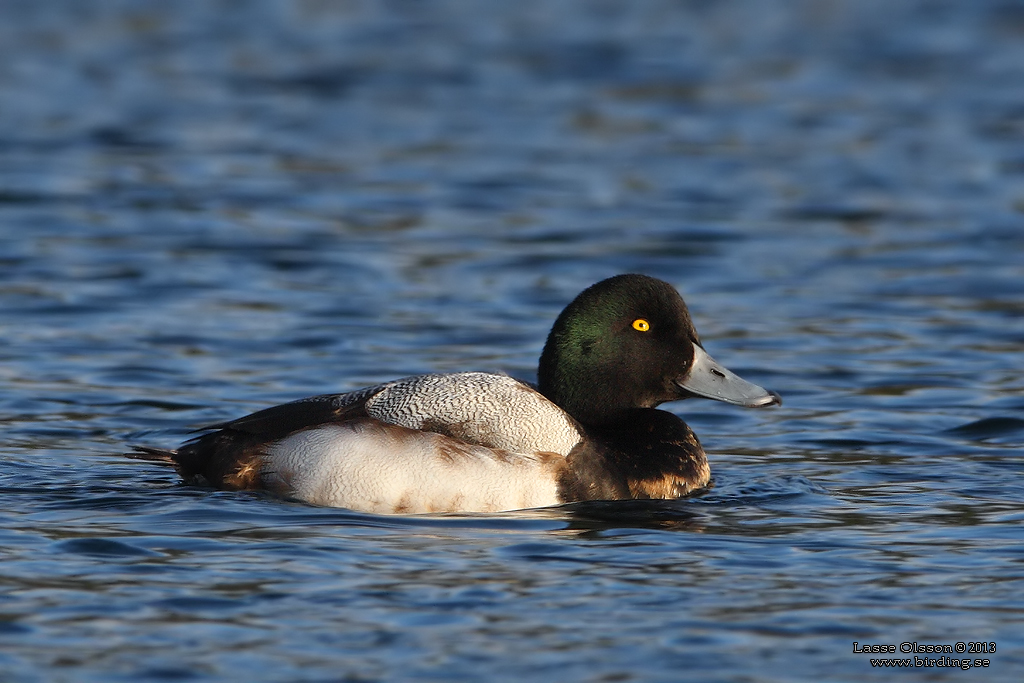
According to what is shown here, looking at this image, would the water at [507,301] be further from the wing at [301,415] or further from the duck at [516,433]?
the wing at [301,415]

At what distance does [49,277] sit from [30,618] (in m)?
6.91

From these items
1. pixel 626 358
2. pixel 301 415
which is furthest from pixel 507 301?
pixel 301 415

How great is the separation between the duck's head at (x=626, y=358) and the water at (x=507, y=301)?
48cm

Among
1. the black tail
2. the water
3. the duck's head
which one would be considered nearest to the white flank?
the water

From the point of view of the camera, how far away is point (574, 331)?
7949mm

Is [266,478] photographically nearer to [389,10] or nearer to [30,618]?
[30,618]

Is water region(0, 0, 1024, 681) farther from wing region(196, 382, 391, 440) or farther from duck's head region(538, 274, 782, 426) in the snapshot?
duck's head region(538, 274, 782, 426)

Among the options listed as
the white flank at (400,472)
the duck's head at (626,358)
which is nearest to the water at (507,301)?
the white flank at (400,472)

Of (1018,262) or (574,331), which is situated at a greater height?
(1018,262)

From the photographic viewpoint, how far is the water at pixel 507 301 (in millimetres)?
5910

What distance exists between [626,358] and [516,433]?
89 centimetres

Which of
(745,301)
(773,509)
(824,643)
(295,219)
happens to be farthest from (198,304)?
(824,643)

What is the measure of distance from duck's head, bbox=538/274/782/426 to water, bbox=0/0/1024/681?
18.9 inches

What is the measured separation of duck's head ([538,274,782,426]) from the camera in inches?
314
